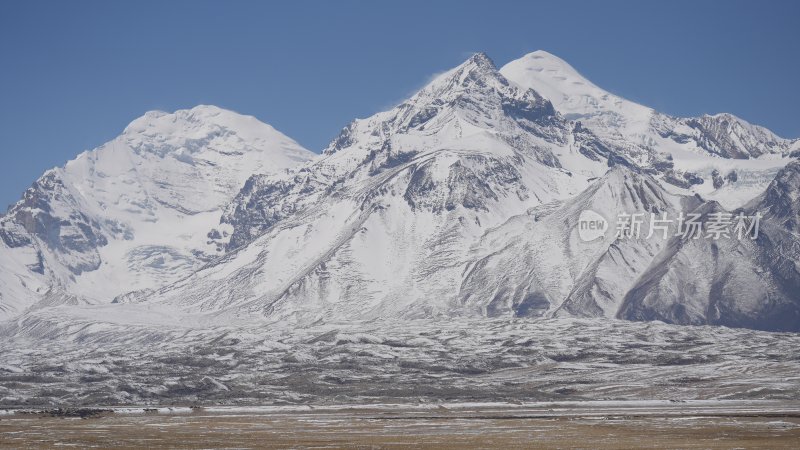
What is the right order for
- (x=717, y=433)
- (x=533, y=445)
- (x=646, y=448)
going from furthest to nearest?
(x=717, y=433) < (x=533, y=445) < (x=646, y=448)

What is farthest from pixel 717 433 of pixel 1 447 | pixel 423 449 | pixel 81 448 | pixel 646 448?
pixel 1 447

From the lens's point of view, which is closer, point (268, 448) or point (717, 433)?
point (268, 448)

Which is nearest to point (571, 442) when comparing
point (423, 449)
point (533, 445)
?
point (533, 445)

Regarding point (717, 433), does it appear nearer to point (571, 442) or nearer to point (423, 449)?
point (571, 442)

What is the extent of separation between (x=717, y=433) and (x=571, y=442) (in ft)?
109

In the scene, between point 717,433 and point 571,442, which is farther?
point 717,433

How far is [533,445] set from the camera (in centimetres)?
17888

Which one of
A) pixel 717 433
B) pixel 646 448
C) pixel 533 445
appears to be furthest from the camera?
pixel 717 433

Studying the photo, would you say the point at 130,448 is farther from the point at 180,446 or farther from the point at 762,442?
the point at 762,442

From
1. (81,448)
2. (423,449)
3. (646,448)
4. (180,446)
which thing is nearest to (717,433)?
(646,448)

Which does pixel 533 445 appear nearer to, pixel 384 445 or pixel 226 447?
pixel 384 445

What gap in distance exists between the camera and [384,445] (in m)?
185

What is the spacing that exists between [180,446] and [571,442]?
64233 millimetres

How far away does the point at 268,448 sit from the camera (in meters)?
182
